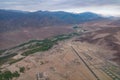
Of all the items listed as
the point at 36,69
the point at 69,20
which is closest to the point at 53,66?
the point at 36,69

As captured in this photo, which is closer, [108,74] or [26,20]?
[108,74]

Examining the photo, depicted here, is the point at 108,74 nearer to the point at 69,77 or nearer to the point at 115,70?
the point at 115,70

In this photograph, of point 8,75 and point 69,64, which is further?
point 69,64

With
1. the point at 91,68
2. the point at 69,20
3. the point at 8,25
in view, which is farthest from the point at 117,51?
the point at 69,20

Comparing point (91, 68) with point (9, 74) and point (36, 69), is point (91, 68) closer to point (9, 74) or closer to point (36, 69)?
point (36, 69)

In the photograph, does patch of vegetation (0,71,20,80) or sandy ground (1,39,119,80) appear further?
patch of vegetation (0,71,20,80)

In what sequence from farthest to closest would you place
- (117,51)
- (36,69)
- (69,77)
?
(117,51), (36,69), (69,77)

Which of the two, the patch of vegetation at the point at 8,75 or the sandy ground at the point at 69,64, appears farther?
the patch of vegetation at the point at 8,75

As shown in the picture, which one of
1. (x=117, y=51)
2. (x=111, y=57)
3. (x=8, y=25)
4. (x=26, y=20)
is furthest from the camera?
(x=26, y=20)

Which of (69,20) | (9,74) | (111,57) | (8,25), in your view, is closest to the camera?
(9,74)
